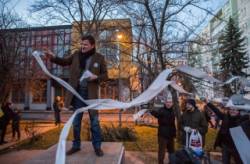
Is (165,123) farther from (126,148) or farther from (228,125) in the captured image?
(126,148)

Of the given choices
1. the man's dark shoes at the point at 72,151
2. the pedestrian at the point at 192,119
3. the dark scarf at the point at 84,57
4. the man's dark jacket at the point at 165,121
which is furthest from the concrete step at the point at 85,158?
the man's dark jacket at the point at 165,121

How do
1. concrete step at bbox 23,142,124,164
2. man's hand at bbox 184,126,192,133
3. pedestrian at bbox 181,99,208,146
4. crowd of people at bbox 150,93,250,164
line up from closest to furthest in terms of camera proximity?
concrete step at bbox 23,142,124,164, crowd of people at bbox 150,93,250,164, man's hand at bbox 184,126,192,133, pedestrian at bbox 181,99,208,146

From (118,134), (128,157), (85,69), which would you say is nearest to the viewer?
(85,69)

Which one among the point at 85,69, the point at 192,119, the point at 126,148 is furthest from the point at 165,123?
the point at 126,148

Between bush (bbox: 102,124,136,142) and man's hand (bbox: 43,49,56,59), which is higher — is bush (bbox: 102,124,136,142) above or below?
below

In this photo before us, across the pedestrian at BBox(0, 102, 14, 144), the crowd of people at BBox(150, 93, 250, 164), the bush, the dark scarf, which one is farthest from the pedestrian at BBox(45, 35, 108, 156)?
the pedestrian at BBox(0, 102, 14, 144)

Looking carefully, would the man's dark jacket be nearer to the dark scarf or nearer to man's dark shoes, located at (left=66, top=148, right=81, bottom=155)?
man's dark shoes, located at (left=66, top=148, right=81, bottom=155)

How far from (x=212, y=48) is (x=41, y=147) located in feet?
23.9

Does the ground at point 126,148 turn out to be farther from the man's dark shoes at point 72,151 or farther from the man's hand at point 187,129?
the man's dark shoes at point 72,151

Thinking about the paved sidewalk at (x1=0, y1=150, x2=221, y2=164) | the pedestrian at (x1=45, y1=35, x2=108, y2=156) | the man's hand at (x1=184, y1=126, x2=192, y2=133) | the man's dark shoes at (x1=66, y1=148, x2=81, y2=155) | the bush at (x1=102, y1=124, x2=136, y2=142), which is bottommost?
the paved sidewalk at (x1=0, y1=150, x2=221, y2=164)

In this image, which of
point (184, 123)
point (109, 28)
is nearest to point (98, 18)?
point (109, 28)

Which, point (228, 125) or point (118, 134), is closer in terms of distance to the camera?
point (228, 125)

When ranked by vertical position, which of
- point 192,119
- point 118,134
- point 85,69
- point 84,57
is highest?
point 84,57

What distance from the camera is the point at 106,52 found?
13.3m
